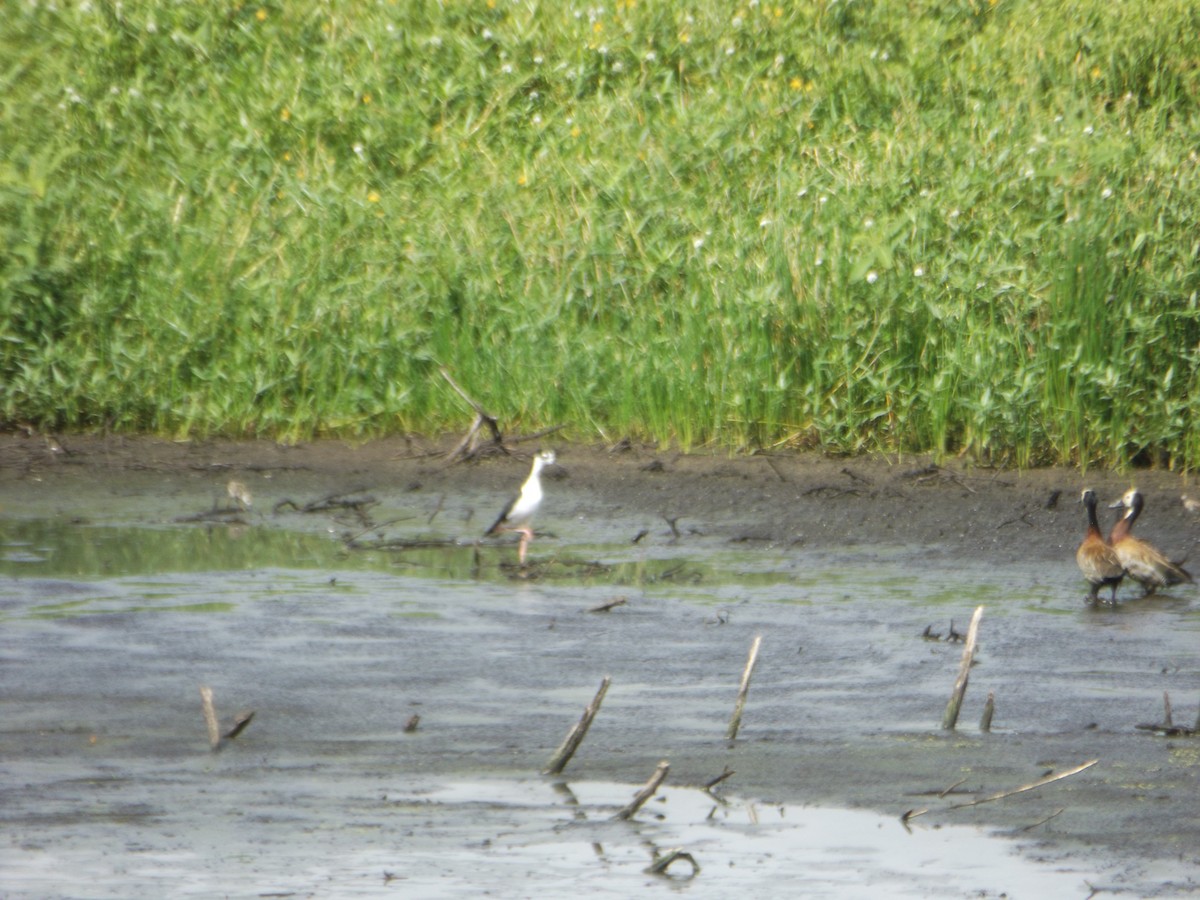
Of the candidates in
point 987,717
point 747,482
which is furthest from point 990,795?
point 747,482

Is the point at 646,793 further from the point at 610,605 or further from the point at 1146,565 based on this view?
the point at 1146,565

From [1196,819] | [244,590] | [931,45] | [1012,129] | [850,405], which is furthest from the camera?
[931,45]

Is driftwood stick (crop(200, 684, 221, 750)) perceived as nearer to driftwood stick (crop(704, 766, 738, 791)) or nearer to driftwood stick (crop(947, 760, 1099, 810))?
driftwood stick (crop(704, 766, 738, 791))

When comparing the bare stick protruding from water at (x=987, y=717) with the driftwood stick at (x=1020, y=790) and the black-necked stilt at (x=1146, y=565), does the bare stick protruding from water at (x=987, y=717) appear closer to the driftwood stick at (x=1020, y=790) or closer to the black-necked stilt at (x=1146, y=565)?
the driftwood stick at (x=1020, y=790)

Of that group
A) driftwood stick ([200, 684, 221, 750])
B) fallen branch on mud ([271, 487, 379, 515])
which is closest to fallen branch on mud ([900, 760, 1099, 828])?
driftwood stick ([200, 684, 221, 750])

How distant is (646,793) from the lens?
474cm

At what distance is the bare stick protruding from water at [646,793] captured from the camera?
4.59 meters

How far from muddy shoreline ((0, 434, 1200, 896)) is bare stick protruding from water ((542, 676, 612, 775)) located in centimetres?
15

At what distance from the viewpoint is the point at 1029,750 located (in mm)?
5793

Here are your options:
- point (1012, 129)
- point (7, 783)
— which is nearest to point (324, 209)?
point (1012, 129)

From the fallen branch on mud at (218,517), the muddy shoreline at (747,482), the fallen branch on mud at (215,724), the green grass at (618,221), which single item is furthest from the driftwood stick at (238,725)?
the green grass at (618,221)

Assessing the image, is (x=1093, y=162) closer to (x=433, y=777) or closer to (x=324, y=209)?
(x=324, y=209)

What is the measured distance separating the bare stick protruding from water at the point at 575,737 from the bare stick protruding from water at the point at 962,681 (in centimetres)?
113

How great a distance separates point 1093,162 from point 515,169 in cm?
514
